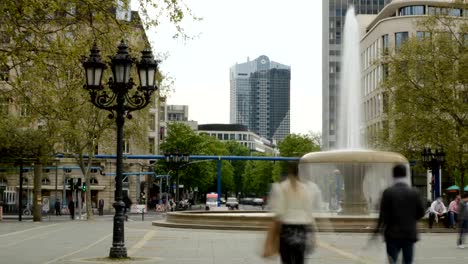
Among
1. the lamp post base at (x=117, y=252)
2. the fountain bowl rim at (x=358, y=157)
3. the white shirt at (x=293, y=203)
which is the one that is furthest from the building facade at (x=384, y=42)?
the white shirt at (x=293, y=203)

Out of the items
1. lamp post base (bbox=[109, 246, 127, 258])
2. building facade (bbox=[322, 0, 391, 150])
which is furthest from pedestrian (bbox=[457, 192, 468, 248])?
building facade (bbox=[322, 0, 391, 150])

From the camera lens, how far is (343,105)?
156 ft

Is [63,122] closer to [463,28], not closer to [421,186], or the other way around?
[463,28]

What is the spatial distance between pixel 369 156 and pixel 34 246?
13965mm

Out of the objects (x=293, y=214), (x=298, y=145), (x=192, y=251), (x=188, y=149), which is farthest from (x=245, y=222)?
(x=298, y=145)

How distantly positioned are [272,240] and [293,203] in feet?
1.74

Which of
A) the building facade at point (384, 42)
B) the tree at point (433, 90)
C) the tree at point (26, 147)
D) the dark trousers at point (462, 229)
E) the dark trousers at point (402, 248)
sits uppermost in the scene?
the building facade at point (384, 42)

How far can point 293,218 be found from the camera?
376 inches

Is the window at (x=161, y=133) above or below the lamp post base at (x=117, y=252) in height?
above

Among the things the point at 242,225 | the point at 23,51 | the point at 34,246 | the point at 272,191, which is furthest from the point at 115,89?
the point at 242,225

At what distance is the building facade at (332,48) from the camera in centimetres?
13012

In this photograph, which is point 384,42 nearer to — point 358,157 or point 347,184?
point 347,184

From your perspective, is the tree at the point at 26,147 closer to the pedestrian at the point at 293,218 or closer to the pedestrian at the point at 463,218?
the pedestrian at the point at 463,218

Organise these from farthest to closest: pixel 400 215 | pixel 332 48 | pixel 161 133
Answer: pixel 332 48, pixel 161 133, pixel 400 215
